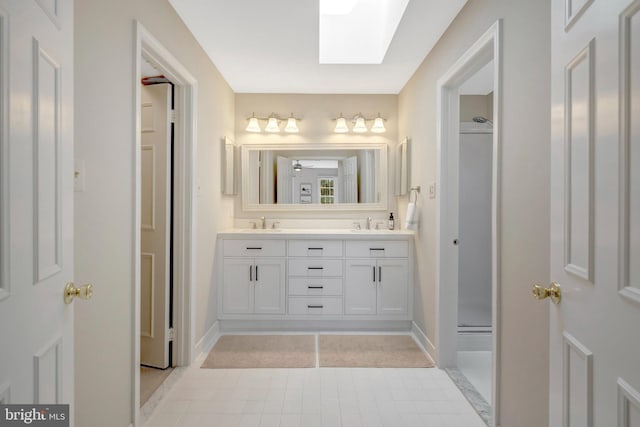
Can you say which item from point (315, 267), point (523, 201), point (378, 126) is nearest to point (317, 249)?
point (315, 267)

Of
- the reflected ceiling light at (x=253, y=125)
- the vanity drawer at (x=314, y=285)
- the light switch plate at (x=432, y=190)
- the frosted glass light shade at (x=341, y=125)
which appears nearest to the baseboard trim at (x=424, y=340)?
the vanity drawer at (x=314, y=285)

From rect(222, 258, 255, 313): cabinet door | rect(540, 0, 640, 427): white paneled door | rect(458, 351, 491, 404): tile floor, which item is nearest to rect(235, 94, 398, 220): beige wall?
rect(222, 258, 255, 313): cabinet door

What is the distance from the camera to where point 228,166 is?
3.45 m

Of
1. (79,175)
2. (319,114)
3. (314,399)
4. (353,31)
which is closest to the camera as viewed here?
(79,175)

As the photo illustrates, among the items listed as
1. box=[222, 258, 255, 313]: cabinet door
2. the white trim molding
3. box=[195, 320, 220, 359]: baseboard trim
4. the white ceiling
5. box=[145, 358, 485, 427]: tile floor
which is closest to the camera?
the white trim molding

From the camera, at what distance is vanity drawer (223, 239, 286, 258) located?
10.8 feet

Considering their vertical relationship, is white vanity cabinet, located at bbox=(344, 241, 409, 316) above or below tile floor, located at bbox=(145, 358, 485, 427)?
above

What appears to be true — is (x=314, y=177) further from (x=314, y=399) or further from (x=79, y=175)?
(x=79, y=175)

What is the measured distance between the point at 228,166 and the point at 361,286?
67.1 inches

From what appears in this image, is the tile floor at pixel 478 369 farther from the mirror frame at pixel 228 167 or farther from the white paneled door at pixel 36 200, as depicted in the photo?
the mirror frame at pixel 228 167

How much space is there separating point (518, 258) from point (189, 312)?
2139mm

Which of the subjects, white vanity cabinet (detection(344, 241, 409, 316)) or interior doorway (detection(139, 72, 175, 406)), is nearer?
interior doorway (detection(139, 72, 175, 406))

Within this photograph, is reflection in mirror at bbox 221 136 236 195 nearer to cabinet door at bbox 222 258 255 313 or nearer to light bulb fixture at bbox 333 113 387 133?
cabinet door at bbox 222 258 255 313

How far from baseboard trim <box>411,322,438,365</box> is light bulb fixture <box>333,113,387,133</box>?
1.99m
